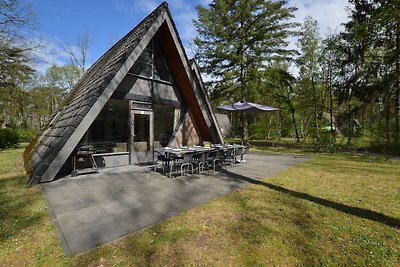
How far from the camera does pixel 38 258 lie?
277 cm

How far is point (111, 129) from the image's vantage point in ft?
27.1

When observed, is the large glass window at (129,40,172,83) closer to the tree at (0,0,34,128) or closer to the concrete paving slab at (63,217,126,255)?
the concrete paving slab at (63,217,126,255)

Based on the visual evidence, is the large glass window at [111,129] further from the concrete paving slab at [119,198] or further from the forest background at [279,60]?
the forest background at [279,60]

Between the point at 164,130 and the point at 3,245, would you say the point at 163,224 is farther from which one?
the point at 164,130

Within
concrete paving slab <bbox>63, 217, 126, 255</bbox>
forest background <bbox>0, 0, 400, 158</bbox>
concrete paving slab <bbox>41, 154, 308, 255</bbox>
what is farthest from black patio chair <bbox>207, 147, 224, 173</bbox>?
forest background <bbox>0, 0, 400, 158</bbox>

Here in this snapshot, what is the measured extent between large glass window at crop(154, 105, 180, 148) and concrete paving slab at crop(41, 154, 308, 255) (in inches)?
85.6

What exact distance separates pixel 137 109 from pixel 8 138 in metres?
15.2

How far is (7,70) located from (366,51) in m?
29.0

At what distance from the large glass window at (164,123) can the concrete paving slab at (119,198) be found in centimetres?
217

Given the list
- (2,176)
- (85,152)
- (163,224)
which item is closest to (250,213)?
(163,224)

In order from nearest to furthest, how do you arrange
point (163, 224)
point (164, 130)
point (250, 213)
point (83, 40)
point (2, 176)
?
point (163, 224) → point (250, 213) → point (2, 176) → point (164, 130) → point (83, 40)

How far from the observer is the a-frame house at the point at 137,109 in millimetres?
6332

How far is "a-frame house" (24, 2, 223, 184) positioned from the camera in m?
6.33

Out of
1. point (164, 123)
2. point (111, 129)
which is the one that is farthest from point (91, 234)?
point (164, 123)
